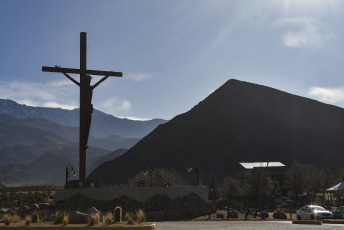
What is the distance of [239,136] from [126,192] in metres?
106

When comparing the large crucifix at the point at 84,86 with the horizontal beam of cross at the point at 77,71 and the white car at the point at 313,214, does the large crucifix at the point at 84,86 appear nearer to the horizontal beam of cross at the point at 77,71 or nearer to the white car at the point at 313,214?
the horizontal beam of cross at the point at 77,71

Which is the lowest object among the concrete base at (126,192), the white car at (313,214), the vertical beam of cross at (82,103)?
the white car at (313,214)

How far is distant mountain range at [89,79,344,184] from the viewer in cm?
12650

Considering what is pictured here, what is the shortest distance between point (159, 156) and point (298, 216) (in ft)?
354

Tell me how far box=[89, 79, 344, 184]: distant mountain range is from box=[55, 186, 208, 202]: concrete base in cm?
8460

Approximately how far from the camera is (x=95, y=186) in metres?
35.5

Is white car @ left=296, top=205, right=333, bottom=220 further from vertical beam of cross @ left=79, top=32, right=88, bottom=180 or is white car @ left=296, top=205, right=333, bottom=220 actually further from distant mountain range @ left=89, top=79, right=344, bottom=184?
distant mountain range @ left=89, top=79, right=344, bottom=184

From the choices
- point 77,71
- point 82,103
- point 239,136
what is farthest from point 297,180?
point 239,136

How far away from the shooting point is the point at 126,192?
34969 millimetres

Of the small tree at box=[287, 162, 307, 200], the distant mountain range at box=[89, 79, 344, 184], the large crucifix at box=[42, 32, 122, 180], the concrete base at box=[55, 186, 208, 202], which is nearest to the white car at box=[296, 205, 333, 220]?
the concrete base at box=[55, 186, 208, 202]

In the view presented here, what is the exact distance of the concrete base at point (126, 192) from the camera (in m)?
34.4

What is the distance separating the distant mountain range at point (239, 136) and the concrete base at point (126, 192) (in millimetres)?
84605

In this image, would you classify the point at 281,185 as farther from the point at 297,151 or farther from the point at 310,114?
the point at 310,114

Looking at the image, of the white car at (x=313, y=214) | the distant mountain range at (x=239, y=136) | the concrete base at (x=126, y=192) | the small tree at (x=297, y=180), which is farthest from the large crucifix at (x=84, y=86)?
the distant mountain range at (x=239, y=136)
